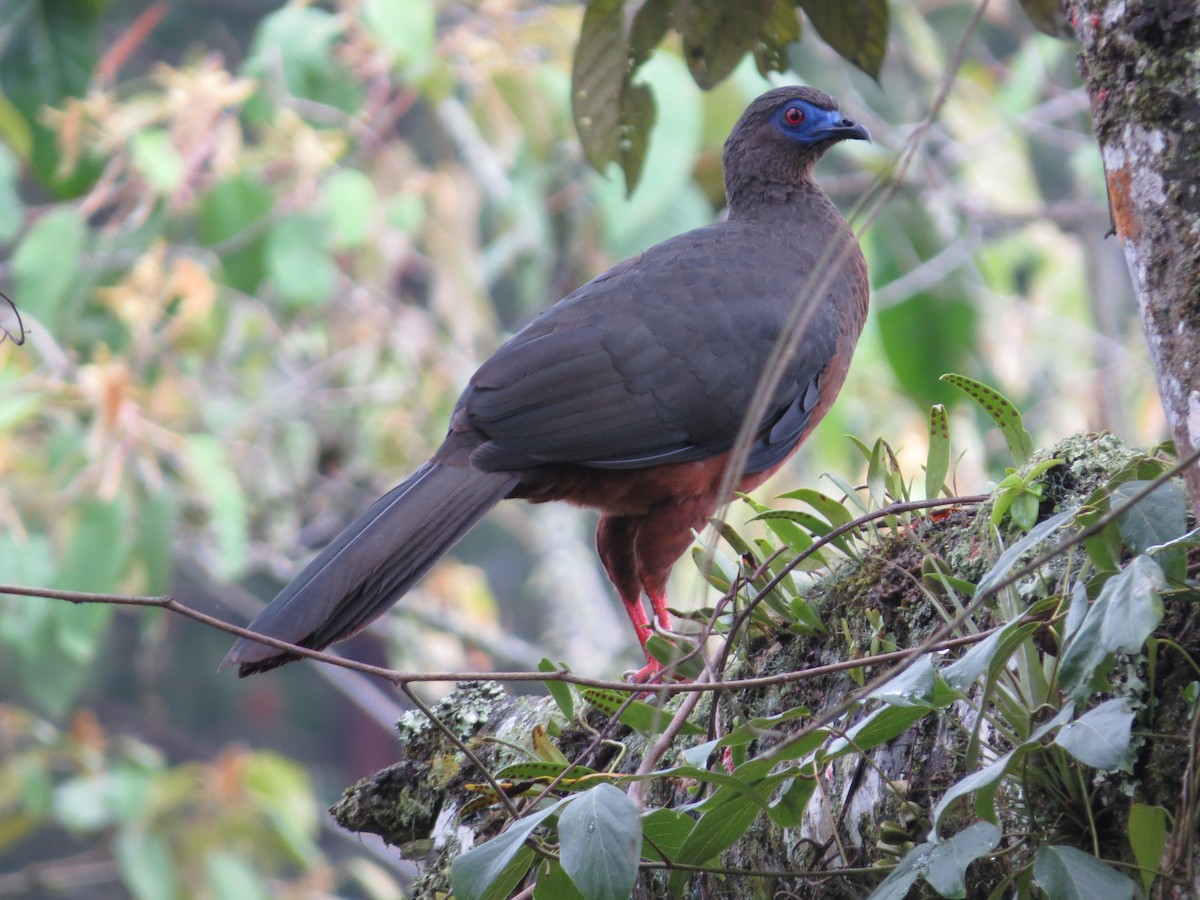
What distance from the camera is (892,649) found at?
6.52 ft

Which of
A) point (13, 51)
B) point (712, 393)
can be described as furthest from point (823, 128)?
point (13, 51)

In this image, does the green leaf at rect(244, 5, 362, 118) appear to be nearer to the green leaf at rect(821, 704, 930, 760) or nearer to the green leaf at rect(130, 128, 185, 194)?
the green leaf at rect(130, 128, 185, 194)

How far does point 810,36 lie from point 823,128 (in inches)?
197

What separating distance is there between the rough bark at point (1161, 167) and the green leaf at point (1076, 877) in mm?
453

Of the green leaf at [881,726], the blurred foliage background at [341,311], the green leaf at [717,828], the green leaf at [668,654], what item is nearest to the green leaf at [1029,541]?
the green leaf at [881,726]

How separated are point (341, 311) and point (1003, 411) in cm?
599

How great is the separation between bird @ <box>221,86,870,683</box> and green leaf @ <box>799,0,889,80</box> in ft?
1.49

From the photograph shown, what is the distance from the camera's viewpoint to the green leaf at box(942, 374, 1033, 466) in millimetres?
2018

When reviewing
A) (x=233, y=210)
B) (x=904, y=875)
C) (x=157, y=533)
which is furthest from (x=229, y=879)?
(x=904, y=875)

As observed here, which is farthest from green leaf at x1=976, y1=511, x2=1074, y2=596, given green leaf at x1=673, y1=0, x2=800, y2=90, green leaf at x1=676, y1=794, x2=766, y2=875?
green leaf at x1=673, y1=0, x2=800, y2=90

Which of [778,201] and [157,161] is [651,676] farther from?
[157,161]

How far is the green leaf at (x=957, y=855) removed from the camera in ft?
4.61

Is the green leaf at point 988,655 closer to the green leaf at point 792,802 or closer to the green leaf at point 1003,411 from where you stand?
the green leaf at point 792,802

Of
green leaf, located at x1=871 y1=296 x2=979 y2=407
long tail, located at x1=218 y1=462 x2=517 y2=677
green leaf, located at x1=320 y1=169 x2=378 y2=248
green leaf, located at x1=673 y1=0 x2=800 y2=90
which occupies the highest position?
green leaf, located at x1=320 y1=169 x2=378 y2=248
